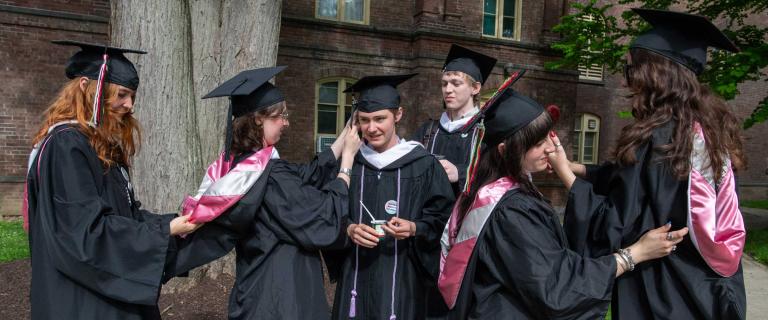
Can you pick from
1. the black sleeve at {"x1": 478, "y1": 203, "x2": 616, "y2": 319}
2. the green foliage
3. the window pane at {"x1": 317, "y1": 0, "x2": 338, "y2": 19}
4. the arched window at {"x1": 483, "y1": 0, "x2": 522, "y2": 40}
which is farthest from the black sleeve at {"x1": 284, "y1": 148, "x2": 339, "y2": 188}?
the arched window at {"x1": 483, "y1": 0, "x2": 522, "y2": 40}

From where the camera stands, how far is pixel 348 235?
3.01 m

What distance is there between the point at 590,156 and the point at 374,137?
1703 cm

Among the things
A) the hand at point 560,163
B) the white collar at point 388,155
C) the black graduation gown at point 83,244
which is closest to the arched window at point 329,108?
the white collar at point 388,155

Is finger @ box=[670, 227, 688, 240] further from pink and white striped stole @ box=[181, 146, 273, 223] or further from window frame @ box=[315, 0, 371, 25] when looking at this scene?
window frame @ box=[315, 0, 371, 25]

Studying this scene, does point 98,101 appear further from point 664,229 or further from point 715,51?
point 715,51

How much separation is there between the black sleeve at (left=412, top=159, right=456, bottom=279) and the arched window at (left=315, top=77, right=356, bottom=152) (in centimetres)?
998

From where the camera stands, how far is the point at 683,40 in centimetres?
232

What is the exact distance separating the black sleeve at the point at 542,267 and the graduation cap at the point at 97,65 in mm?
1965

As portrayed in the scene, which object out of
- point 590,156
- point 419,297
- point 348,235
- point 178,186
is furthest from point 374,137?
point 590,156

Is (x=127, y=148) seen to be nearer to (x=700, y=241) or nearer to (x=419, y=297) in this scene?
(x=419, y=297)

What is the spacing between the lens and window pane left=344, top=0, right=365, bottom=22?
1338cm

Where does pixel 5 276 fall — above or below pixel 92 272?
below

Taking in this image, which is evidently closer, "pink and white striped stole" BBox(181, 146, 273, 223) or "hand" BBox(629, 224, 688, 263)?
"hand" BBox(629, 224, 688, 263)

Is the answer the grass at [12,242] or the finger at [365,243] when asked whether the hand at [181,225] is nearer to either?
the finger at [365,243]
